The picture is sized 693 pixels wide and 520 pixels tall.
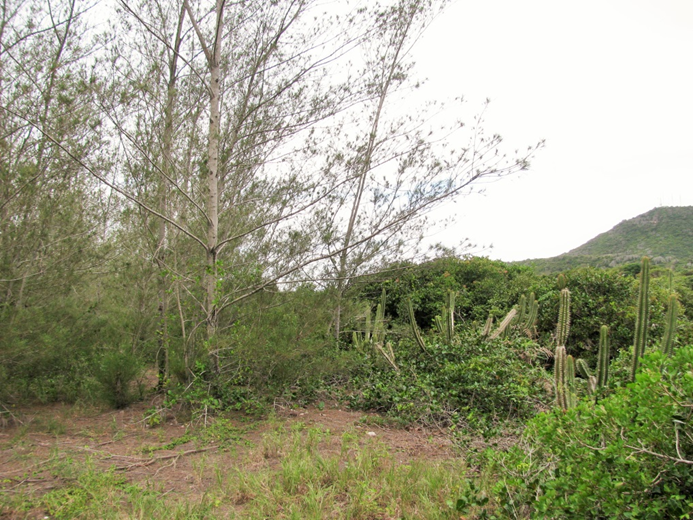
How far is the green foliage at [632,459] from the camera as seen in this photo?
2033 mm

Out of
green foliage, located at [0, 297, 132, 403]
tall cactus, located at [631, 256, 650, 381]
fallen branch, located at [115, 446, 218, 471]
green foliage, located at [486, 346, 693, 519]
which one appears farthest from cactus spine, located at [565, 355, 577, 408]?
green foliage, located at [0, 297, 132, 403]

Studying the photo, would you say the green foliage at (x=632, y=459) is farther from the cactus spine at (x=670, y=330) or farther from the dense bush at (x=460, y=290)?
the dense bush at (x=460, y=290)

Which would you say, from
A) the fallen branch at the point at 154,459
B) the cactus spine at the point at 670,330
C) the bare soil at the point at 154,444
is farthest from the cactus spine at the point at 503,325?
the fallen branch at the point at 154,459

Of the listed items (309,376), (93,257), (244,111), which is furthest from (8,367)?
(244,111)

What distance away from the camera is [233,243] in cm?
604

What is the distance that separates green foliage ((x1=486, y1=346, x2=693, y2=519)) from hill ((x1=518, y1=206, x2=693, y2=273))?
83.3 ft

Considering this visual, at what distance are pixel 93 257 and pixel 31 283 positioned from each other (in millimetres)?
790

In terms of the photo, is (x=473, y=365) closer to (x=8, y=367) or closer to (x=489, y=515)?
(x=489, y=515)

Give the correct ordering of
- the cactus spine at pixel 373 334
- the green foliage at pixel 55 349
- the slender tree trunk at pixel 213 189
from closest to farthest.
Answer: the green foliage at pixel 55 349
the slender tree trunk at pixel 213 189
the cactus spine at pixel 373 334

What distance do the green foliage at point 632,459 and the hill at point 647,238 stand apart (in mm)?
25401

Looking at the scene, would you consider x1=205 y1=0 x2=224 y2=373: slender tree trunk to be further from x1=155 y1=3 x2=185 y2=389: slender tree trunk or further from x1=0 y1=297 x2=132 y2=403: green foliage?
x1=0 y1=297 x2=132 y2=403: green foliage

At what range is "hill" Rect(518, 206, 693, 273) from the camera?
27.4 meters

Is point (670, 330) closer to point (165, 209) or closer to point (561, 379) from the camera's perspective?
point (561, 379)

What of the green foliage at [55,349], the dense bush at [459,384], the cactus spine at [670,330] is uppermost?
the green foliage at [55,349]
